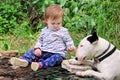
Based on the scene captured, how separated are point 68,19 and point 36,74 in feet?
8.17

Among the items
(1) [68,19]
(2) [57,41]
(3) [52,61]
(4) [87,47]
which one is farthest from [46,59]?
(1) [68,19]

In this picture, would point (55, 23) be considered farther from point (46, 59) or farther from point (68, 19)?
point (68, 19)

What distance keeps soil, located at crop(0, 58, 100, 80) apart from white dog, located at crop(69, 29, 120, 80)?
0.15m

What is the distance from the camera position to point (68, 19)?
7.65 metres

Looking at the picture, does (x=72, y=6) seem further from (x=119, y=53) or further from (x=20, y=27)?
(x=119, y=53)

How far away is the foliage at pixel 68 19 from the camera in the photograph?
6953 millimetres

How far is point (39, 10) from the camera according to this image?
28.9 feet

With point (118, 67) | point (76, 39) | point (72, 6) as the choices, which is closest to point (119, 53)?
point (118, 67)

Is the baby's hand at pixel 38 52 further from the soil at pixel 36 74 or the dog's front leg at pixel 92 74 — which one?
the dog's front leg at pixel 92 74

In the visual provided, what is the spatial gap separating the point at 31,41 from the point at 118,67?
2.57 meters

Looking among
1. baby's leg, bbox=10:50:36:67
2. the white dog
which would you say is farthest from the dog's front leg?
baby's leg, bbox=10:50:36:67

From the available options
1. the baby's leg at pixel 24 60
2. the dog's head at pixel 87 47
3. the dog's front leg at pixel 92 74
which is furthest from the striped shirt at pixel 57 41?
the dog's front leg at pixel 92 74

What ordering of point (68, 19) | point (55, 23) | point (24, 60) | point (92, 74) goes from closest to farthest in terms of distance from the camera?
point (92, 74)
point (55, 23)
point (24, 60)
point (68, 19)

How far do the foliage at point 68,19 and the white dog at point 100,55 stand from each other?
1.47 meters
